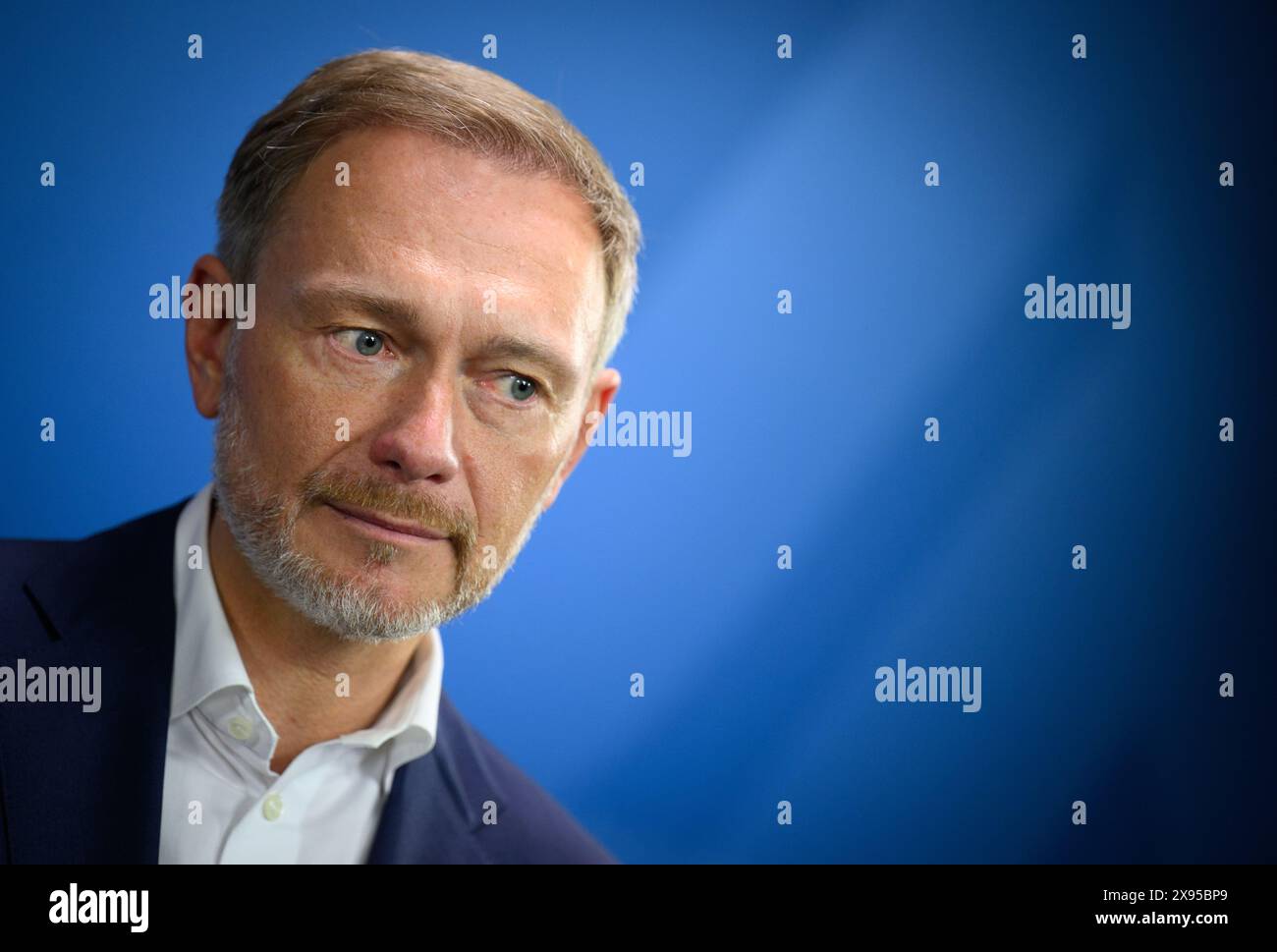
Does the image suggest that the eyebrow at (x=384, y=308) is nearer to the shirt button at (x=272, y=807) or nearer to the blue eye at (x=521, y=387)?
the blue eye at (x=521, y=387)

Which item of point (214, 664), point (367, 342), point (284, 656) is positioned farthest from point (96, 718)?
point (367, 342)

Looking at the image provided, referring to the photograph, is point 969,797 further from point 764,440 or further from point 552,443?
point 552,443

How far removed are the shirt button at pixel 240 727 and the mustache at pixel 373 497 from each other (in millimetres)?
395

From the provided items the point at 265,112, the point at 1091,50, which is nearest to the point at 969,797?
the point at 1091,50

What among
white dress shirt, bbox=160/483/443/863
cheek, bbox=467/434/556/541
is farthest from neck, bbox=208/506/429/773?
cheek, bbox=467/434/556/541

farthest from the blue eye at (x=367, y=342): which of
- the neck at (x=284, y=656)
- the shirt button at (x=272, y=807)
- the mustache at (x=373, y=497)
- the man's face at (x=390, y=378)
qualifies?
the shirt button at (x=272, y=807)

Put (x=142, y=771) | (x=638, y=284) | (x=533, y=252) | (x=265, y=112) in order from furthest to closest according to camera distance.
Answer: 1. (x=638, y=284)
2. (x=265, y=112)
3. (x=533, y=252)
4. (x=142, y=771)

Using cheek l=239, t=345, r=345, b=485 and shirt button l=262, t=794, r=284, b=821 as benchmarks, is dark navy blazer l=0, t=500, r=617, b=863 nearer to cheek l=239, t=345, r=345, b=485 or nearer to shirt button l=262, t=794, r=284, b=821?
shirt button l=262, t=794, r=284, b=821

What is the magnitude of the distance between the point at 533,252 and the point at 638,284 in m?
0.43

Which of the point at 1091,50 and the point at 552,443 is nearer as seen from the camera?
the point at 552,443

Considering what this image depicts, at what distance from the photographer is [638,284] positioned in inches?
87.8

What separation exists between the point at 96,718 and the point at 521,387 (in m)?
0.90

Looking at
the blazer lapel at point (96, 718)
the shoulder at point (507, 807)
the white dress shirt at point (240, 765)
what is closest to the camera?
the blazer lapel at point (96, 718)

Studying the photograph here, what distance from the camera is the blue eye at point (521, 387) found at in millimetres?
1847
